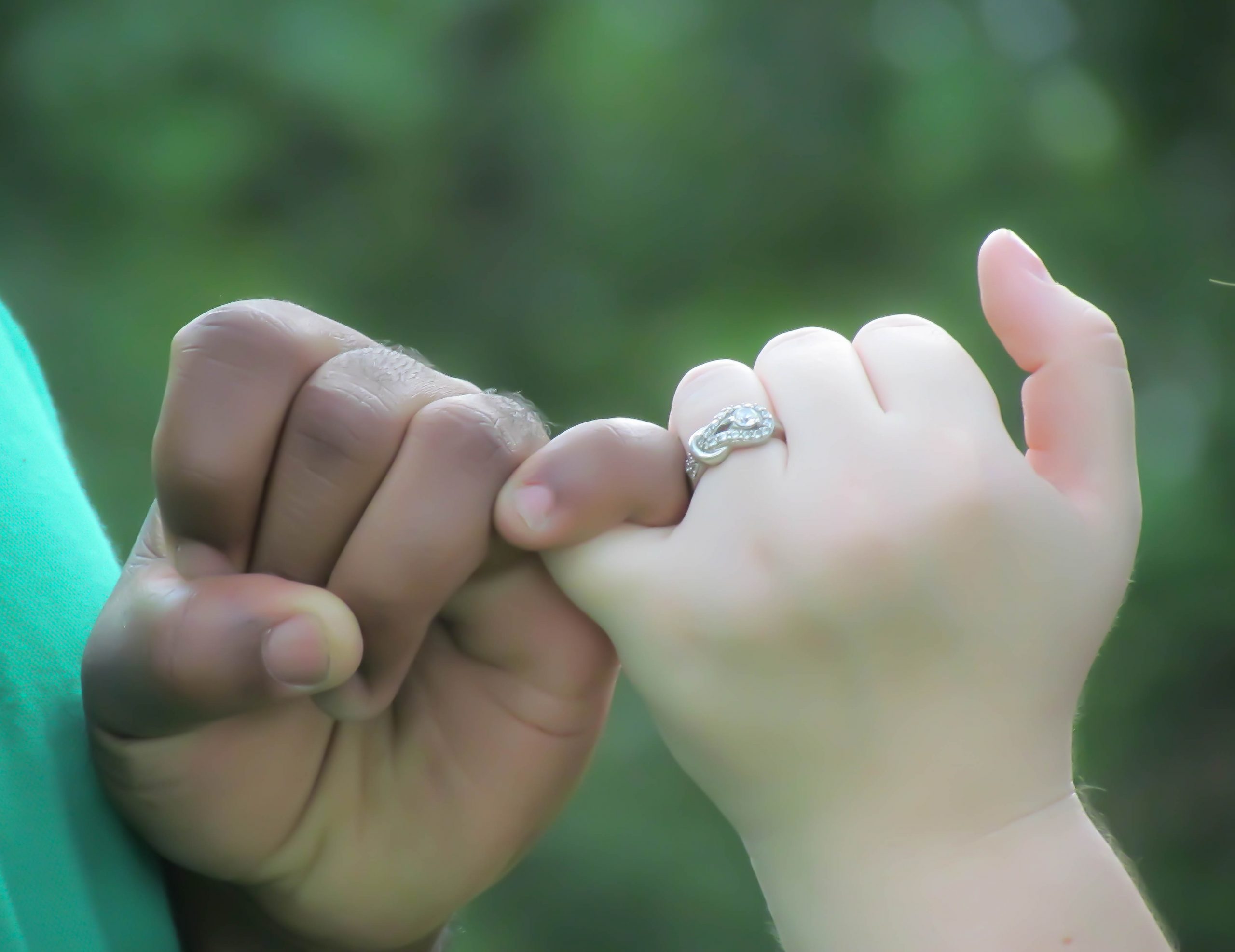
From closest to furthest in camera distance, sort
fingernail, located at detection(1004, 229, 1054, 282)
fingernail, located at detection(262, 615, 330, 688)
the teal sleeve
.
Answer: fingernail, located at detection(262, 615, 330, 688), fingernail, located at detection(1004, 229, 1054, 282), the teal sleeve

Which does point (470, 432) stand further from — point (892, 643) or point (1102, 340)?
point (1102, 340)

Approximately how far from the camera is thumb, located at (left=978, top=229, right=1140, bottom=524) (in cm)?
58

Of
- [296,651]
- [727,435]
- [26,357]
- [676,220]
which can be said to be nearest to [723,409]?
[727,435]

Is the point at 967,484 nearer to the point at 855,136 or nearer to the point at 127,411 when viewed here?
the point at 855,136

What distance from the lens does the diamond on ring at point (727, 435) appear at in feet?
1.86

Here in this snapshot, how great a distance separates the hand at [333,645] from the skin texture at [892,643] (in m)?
0.05

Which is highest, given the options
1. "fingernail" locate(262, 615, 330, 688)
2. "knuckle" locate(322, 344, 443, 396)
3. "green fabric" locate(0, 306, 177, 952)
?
"knuckle" locate(322, 344, 443, 396)

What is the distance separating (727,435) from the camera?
1.87ft

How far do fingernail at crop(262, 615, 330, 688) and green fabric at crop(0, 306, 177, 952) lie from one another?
14cm

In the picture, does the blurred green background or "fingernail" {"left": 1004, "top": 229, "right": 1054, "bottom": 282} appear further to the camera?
the blurred green background

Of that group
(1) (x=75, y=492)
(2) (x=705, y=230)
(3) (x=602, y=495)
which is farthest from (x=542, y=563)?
(2) (x=705, y=230)

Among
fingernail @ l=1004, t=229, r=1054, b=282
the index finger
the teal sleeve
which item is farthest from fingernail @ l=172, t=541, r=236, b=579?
fingernail @ l=1004, t=229, r=1054, b=282

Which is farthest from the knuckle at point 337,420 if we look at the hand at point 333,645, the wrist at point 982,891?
the wrist at point 982,891

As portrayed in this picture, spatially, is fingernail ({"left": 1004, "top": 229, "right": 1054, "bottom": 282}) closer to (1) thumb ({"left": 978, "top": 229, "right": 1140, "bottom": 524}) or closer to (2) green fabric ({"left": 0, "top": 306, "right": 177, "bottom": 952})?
(1) thumb ({"left": 978, "top": 229, "right": 1140, "bottom": 524})
